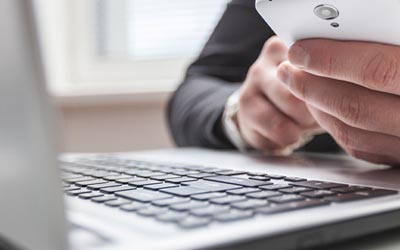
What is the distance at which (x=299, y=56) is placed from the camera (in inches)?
18.7

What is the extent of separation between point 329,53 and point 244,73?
541mm

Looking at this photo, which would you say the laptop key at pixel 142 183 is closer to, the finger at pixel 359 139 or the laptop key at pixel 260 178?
the laptop key at pixel 260 178

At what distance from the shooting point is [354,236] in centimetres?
32

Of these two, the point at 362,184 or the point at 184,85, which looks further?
the point at 184,85

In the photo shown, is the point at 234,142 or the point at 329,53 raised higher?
the point at 329,53

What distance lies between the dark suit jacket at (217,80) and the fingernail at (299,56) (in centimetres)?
34

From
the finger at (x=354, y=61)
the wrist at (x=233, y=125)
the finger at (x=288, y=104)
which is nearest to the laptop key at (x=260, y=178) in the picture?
the finger at (x=354, y=61)

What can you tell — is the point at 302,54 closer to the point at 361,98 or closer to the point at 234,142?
the point at 361,98

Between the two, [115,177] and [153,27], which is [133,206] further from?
[153,27]

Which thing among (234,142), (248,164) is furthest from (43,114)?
(234,142)

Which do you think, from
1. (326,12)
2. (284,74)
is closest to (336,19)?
(326,12)

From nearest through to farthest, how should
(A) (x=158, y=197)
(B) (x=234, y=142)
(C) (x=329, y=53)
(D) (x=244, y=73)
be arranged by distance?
(A) (x=158, y=197) → (C) (x=329, y=53) → (B) (x=234, y=142) → (D) (x=244, y=73)

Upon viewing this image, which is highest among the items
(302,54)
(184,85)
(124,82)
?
(302,54)

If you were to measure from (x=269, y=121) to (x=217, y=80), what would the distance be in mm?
333
